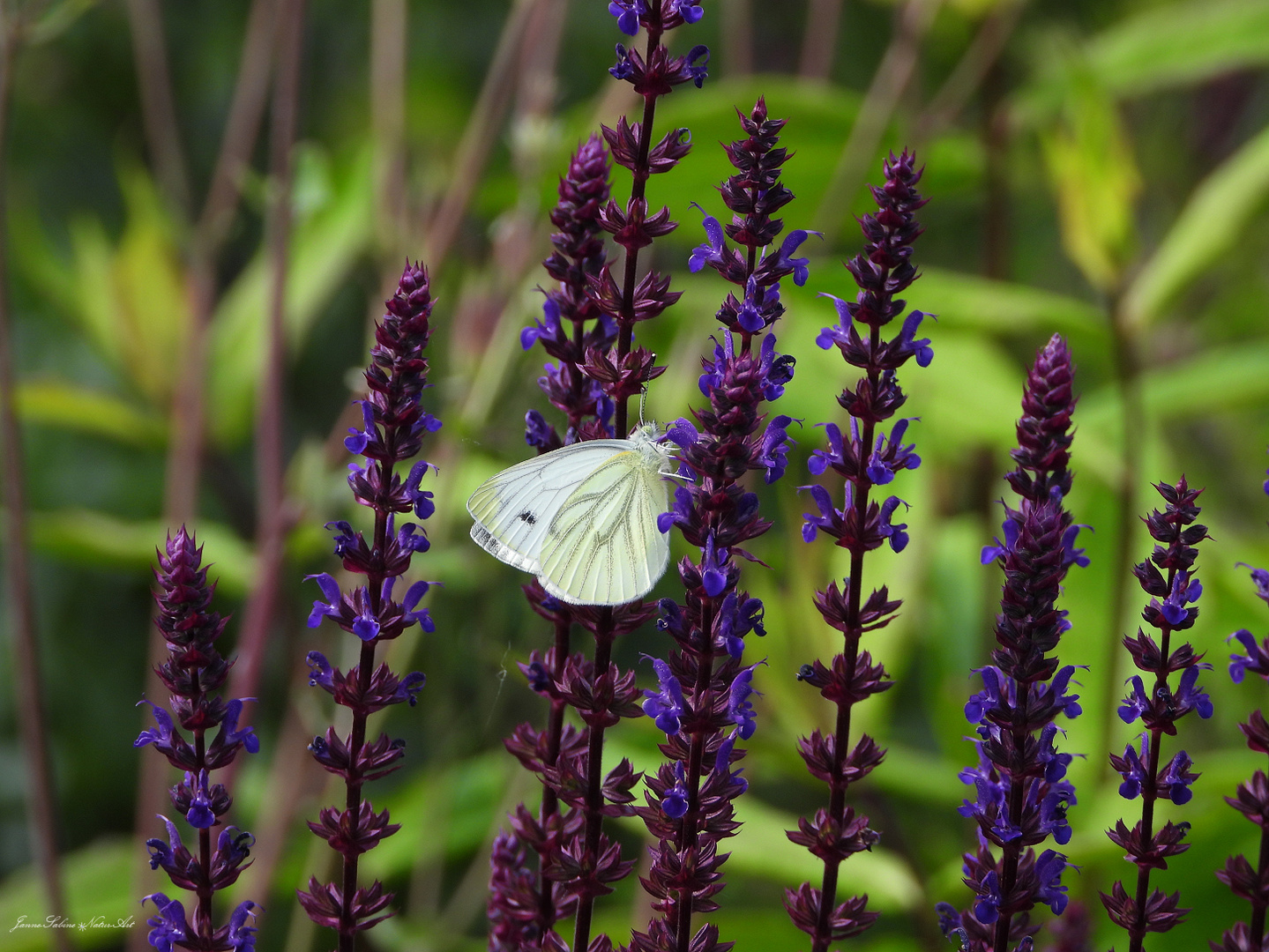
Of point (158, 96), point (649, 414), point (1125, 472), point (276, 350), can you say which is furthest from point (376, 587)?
point (158, 96)

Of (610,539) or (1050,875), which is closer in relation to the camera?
(1050,875)

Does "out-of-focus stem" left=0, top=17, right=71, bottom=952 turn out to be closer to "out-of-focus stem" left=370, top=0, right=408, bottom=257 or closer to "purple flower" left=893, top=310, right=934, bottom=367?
"out-of-focus stem" left=370, top=0, right=408, bottom=257

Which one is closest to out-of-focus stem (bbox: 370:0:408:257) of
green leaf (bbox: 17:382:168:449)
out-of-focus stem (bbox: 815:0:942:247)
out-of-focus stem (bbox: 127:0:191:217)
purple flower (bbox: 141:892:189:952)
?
out-of-focus stem (bbox: 127:0:191:217)

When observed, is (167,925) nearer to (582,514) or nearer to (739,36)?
(582,514)

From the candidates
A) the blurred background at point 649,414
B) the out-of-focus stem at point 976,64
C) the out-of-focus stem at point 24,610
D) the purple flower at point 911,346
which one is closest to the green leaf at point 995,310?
the blurred background at point 649,414

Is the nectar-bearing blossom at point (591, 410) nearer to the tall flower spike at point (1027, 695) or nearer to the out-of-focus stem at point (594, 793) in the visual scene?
the out-of-focus stem at point (594, 793)

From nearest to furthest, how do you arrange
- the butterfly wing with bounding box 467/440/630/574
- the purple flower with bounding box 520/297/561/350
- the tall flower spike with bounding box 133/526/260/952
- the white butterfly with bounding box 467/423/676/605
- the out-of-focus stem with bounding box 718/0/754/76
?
the tall flower spike with bounding box 133/526/260/952, the purple flower with bounding box 520/297/561/350, the white butterfly with bounding box 467/423/676/605, the butterfly wing with bounding box 467/440/630/574, the out-of-focus stem with bounding box 718/0/754/76
